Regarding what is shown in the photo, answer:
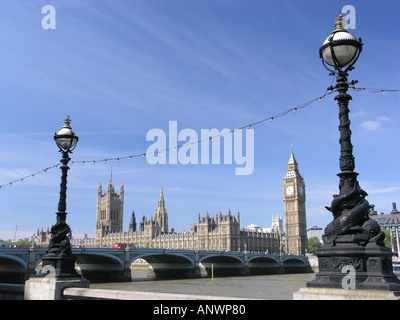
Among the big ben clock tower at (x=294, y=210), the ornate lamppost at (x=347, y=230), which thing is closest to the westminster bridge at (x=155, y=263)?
the big ben clock tower at (x=294, y=210)

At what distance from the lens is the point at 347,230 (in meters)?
5.65

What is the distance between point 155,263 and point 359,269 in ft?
221

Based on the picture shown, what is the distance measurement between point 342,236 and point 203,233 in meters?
111

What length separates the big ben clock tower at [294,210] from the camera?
125256 mm

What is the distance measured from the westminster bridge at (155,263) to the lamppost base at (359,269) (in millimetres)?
43020

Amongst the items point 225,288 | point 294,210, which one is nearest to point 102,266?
point 225,288

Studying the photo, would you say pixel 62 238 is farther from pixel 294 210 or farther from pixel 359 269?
pixel 294 210

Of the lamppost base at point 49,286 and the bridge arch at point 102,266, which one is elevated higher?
the lamppost base at point 49,286

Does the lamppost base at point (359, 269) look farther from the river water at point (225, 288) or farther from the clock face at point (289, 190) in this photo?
the clock face at point (289, 190)

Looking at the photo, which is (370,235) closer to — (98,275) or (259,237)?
(98,275)

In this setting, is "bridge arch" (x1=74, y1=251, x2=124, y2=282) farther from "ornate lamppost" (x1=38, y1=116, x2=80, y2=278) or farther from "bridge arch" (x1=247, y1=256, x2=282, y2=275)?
"ornate lamppost" (x1=38, y1=116, x2=80, y2=278)
